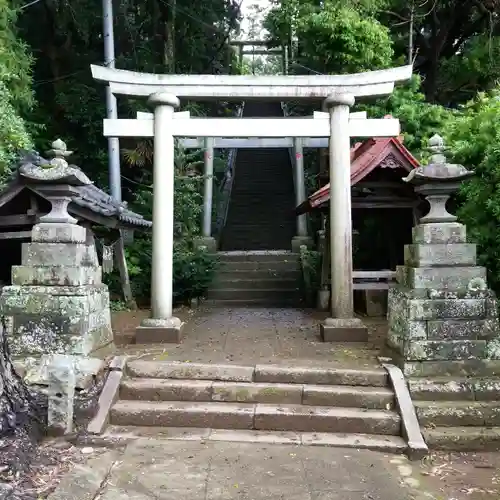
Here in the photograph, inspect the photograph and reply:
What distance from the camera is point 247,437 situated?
5.22 meters

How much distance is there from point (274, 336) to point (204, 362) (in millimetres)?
1998

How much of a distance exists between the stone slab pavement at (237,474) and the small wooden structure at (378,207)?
446 centimetres

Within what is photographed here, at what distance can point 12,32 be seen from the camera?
10.5m

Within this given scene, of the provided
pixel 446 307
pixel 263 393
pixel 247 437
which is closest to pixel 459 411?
pixel 446 307

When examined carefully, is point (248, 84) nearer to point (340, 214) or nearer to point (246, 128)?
point (246, 128)

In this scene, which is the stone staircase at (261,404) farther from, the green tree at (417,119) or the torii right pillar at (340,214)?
the green tree at (417,119)

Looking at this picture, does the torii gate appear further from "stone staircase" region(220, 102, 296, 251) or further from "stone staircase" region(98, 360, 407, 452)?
"stone staircase" region(220, 102, 296, 251)

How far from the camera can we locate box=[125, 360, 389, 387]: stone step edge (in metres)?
5.89

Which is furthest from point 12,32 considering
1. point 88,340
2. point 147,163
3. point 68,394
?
point 68,394

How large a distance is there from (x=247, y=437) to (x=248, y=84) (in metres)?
4.82

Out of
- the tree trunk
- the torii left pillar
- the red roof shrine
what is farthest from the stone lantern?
the tree trunk

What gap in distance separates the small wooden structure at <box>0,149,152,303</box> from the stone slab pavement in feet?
10.0

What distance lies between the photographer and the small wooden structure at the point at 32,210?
7.55 metres

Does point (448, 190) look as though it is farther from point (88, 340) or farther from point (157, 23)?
point (157, 23)
